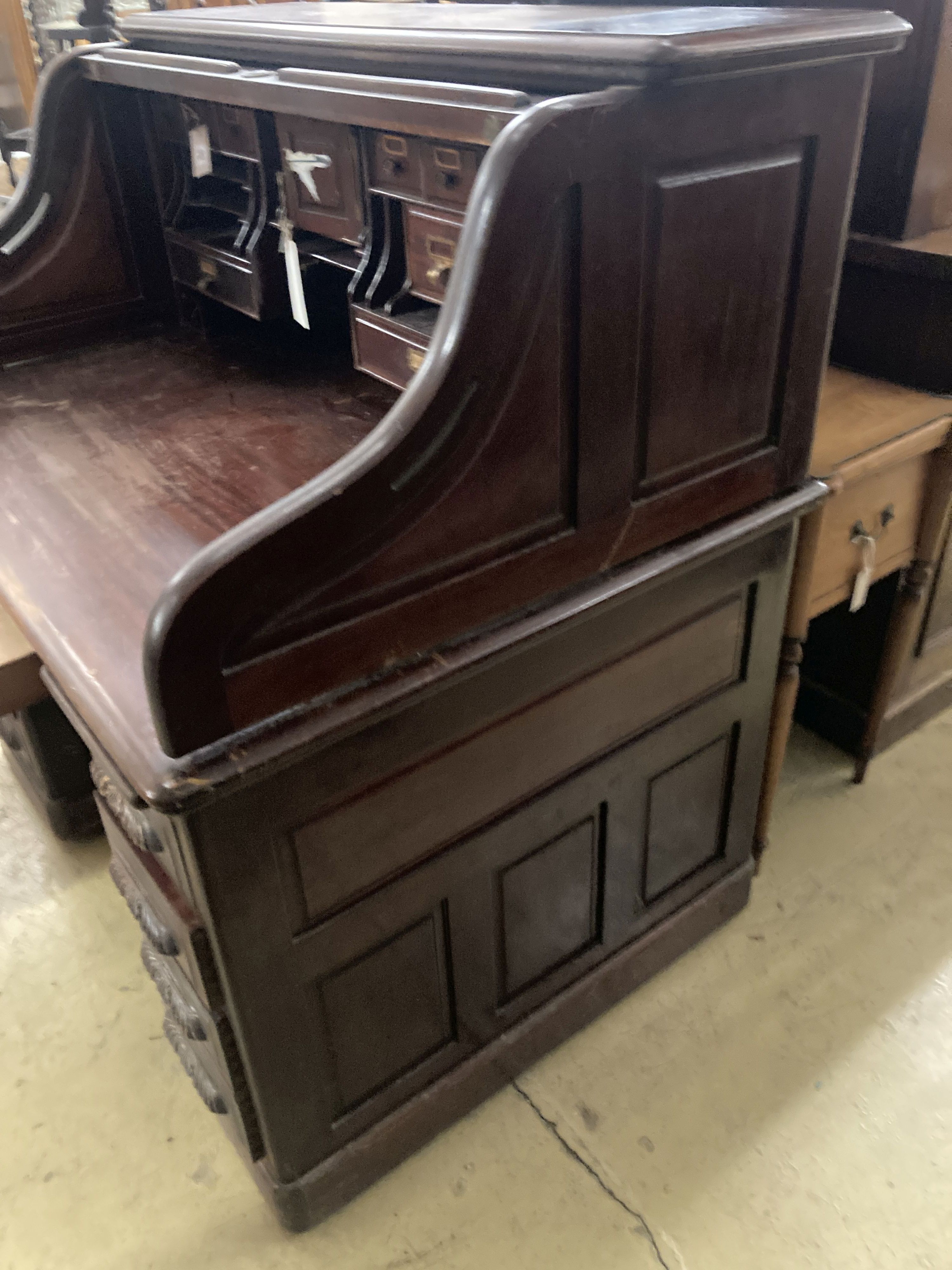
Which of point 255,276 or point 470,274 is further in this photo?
point 255,276

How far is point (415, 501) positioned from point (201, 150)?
0.93 m

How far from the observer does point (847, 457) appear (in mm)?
1550

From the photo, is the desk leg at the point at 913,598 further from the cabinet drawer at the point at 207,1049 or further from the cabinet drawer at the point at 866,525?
the cabinet drawer at the point at 207,1049

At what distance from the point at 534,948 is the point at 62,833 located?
45.2 inches

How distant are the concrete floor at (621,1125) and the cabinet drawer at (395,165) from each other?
138 centimetres

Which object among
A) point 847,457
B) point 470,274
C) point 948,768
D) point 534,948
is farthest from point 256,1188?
point 948,768

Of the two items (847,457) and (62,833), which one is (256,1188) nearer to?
(62,833)

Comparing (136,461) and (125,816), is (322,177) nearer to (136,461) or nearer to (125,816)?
(136,461)

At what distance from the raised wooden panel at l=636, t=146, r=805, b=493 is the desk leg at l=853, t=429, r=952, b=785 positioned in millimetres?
707

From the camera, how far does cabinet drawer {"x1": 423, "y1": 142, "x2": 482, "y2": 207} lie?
1.03 m

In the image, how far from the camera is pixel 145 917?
1278 mm

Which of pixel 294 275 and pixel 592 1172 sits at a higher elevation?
pixel 294 275

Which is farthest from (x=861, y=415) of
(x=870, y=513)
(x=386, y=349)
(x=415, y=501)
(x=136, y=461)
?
(x=136, y=461)

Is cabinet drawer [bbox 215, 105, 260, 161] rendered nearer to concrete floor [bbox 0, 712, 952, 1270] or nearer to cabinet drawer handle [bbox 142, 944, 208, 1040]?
cabinet drawer handle [bbox 142, 944, 208, 1040]
